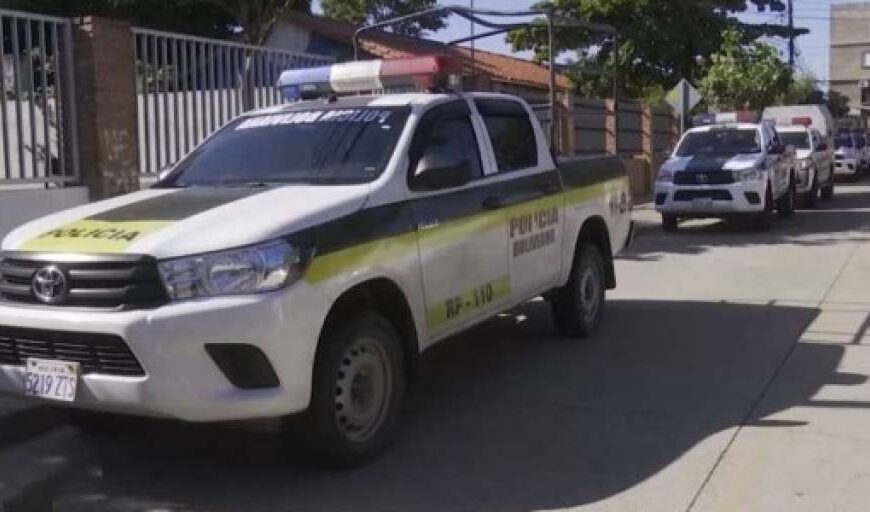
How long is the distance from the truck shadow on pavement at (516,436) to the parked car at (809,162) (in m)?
13.7

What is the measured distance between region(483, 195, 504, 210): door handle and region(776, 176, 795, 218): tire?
43.3 ft

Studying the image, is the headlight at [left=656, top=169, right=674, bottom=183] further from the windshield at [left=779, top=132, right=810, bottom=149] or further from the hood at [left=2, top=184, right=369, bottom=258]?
the hood at [left=2, top=184, right=369, bottom=258]

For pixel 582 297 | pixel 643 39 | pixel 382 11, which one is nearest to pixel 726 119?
pixel 643 39

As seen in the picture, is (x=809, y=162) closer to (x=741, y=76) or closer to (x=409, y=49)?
(x=741, y=76)

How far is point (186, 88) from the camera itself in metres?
10.5

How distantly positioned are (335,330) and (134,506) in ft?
3.94

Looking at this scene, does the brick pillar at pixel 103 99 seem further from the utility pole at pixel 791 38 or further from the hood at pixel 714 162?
the utility pole at pixel 791 38

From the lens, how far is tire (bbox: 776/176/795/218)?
60.3 feet

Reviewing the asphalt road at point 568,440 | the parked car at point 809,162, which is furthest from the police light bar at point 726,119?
the asphalt road at point 568,440

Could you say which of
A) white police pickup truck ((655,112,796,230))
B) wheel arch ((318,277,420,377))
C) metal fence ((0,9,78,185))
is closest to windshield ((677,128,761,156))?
white police pickup truck ((655,112,796,230))

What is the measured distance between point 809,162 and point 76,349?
62.4 ft

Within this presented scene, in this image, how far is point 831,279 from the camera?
11.0 metres

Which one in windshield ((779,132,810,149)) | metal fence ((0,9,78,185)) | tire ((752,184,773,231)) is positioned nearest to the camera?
metal fence ((0,9,78,185))

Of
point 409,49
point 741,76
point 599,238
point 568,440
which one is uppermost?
point 409,49
